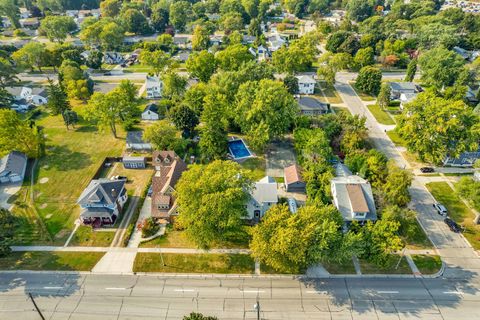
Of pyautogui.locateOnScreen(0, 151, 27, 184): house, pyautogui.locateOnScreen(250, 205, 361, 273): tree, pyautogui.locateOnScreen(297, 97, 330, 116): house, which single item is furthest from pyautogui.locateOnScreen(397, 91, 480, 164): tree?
pyautogui.locateOnScreen(0, 151, 27, 184): house

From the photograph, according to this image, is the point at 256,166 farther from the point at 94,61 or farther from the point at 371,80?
the point at 94,61

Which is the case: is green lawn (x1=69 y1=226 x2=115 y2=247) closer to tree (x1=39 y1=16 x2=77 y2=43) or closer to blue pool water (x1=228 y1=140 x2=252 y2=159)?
blue pool water (x1=228 y1=140 x2=252 y2=159)

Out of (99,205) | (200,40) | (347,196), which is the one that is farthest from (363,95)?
(99,205)

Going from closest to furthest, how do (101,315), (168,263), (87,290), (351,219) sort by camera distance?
(101,315) < (87,290) < (168,263) < (351,219)

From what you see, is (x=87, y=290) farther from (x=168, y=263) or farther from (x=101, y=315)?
(x=168, y=263)

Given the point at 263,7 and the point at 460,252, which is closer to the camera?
the point at 460,252

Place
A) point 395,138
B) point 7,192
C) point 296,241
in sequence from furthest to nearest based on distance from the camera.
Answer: point 395,138 → point 7,192 → point 296,241

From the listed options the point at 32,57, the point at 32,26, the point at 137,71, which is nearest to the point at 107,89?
the point at 137,71
